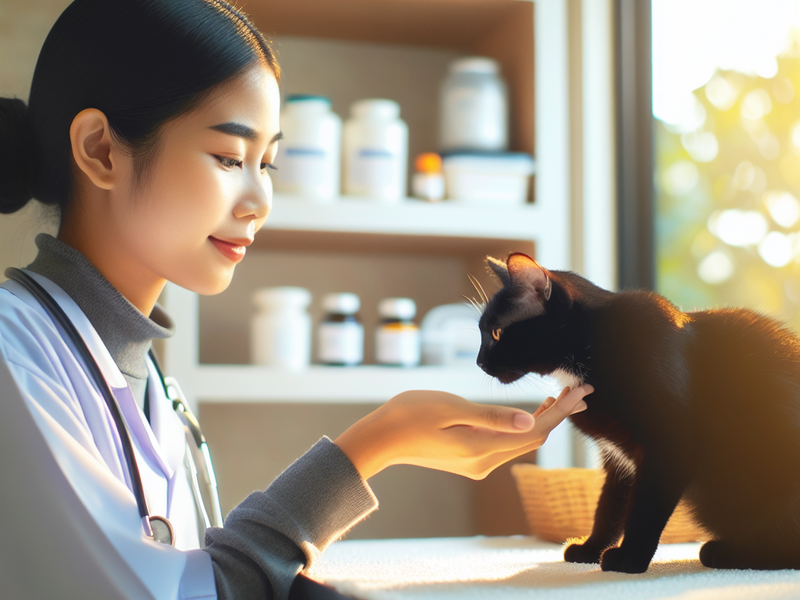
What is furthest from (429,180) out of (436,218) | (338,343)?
Answer: (338,343)

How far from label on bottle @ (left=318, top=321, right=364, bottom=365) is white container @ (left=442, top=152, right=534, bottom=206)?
12.1 inches

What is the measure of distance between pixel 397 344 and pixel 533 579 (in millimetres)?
710

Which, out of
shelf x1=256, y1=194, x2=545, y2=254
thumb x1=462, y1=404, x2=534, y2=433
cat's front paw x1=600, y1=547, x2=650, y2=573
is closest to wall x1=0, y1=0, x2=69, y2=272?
shelf x1=256, y1=194, x2=545, y2=254

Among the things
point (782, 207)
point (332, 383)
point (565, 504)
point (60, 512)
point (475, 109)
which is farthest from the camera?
point (782, 207)

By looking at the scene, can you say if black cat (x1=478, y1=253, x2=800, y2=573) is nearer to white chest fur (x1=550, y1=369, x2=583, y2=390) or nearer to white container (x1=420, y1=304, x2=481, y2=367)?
white chest fur (x1=550, y1=369, x2=583, y2=390)

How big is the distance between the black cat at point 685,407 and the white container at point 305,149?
66cm

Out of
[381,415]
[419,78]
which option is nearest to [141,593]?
[381,415]

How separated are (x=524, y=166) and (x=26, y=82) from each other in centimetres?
88

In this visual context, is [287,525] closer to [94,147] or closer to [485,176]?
[94,147]

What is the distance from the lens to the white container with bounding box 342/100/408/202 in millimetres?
1210

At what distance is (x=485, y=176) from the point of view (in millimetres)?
1242

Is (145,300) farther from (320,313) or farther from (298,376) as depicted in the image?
(320,313)

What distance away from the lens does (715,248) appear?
1610 millimetres

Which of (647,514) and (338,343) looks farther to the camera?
(338,343)
